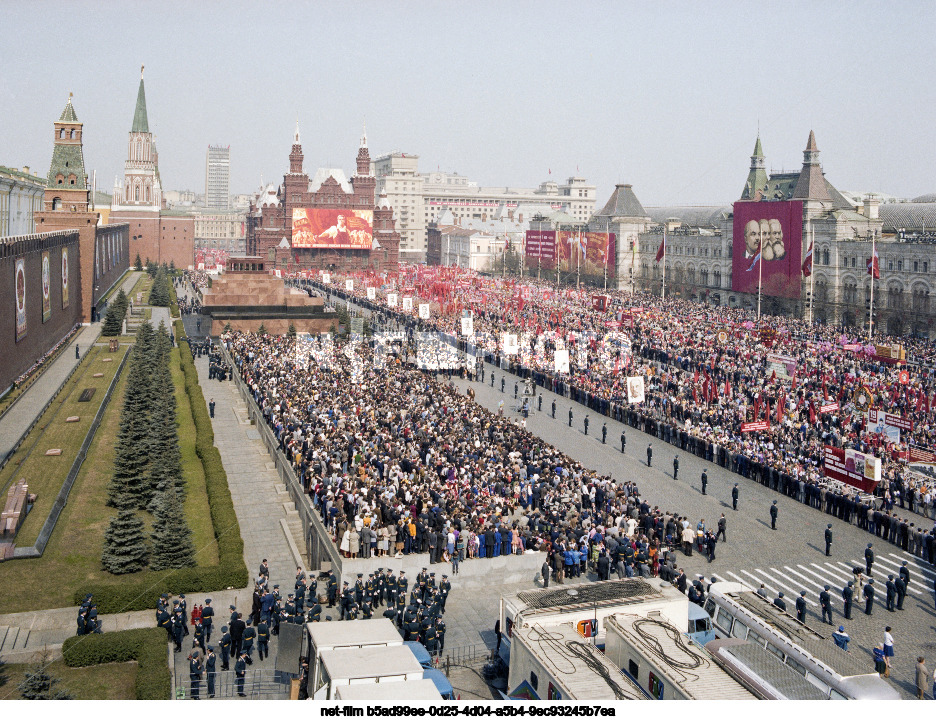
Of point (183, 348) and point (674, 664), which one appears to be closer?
point (674, 664)

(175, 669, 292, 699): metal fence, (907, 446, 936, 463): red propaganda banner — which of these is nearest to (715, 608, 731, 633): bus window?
(175, 669, 292, 699): metal fence

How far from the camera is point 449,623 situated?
19.2 m

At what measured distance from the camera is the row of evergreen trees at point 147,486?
20.2 m

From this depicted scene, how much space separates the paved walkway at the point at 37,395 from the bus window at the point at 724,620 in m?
20.4

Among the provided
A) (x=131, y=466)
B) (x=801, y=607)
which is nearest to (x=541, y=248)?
(x=131, y=466)

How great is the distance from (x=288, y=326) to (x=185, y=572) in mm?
42254

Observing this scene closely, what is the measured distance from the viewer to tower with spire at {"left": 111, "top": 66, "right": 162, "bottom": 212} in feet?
401

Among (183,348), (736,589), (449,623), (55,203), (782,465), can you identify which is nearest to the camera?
(736,589)

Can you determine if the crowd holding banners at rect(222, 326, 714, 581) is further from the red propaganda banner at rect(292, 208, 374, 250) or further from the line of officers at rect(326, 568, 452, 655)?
the red propaganda banner at rect(292, 208, 374, 250)

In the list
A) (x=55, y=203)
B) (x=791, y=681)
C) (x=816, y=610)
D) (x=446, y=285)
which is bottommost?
(x=816, y=610)

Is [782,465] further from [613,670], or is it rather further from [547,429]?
[613,670]

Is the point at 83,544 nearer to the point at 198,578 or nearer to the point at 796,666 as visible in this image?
the point at 198,578

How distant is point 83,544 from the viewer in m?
21.4

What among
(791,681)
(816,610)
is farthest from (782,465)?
(791,681)
